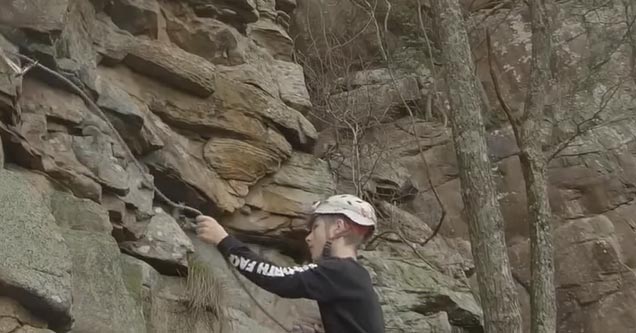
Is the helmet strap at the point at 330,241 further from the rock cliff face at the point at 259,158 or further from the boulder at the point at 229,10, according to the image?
the boulder at the point at 229,10

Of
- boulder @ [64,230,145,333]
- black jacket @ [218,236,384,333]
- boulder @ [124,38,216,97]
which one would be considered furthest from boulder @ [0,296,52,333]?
Answer: boulder @ [124,38,216,97]

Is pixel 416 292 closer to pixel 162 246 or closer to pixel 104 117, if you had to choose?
pixel 162 246

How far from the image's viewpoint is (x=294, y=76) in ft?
29.3

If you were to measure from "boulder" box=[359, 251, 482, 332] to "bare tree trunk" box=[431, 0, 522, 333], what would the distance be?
A: 3.98 feet

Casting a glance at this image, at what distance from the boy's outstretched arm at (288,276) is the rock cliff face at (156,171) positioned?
35cm

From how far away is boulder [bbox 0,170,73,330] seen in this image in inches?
157

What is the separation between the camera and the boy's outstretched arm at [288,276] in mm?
3986

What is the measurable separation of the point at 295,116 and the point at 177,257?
2.64 metres

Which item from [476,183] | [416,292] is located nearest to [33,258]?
[476,183]

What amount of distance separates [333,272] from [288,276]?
8.2 inches

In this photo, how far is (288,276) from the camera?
4.04 meters

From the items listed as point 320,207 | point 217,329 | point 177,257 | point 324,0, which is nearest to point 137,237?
point 177,257

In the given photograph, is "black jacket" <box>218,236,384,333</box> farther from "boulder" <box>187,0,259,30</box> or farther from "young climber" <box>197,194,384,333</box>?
"boulder" <box>187,0,259,30</box>

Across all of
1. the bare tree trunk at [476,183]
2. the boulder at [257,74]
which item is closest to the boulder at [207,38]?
the boulder at [257,74]
